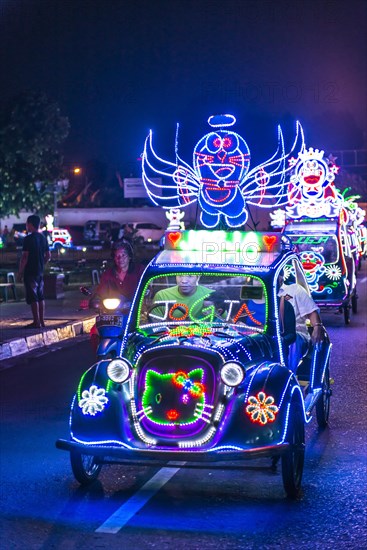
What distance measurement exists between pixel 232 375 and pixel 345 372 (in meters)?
6.75

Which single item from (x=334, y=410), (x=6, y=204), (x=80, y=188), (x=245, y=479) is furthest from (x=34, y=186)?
(x=80, y=188)

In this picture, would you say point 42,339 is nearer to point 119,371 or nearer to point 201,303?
point 201,303

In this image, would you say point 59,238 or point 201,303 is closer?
point 201,303

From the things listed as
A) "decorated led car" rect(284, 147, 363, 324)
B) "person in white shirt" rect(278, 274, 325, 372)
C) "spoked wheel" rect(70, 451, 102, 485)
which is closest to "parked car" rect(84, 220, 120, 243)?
"decorated led car" rect(284, 147, 363, 324)

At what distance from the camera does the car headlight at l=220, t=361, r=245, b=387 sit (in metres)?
6.68

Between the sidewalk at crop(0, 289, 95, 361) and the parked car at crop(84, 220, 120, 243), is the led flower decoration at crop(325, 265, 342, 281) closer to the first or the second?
the sidewalk at crop(0, 289, 95, 361)

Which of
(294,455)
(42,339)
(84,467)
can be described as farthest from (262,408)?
(42,339)

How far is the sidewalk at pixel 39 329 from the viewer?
52.1 ft

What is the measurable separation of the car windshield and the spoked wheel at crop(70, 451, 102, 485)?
3.51ft

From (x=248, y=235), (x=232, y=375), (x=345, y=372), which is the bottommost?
(x=345, y=372)

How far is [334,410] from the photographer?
10.5 meters

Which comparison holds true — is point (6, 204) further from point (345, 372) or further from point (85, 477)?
point (85, 477)

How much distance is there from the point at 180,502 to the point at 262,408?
2.83 ft

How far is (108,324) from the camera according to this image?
32.8ft
